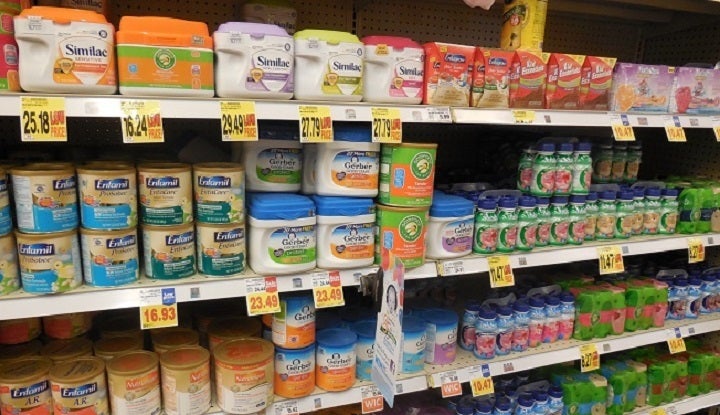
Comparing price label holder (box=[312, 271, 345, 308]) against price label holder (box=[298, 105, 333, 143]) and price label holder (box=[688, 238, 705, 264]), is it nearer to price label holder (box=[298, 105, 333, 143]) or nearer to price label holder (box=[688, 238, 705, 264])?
price label holder (box=[298, 105, 333, 143])

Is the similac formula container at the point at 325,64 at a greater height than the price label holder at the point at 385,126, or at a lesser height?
greater

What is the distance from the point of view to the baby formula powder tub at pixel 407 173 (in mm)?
1367

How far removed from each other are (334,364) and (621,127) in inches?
48.8

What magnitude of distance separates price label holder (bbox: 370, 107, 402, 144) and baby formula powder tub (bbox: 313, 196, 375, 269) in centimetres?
19

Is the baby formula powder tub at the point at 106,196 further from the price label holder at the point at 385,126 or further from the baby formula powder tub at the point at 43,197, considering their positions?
the price label holder at the point at 385,126

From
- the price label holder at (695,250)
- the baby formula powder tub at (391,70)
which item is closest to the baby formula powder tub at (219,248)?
the baby formula powder tub at (391,70)

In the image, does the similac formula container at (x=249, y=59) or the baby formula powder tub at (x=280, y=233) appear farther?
the baby formula powder tub at (x=280, y=233)

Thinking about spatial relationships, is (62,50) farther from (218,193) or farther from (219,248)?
(219,248)

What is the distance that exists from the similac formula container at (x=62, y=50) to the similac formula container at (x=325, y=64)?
0.45 metres

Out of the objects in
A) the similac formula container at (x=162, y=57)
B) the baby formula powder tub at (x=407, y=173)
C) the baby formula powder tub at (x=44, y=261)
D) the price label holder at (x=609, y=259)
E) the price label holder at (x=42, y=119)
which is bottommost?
the price label holder at (x=609, y=259)

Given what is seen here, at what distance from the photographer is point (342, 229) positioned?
138 centimetres

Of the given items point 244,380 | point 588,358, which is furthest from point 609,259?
point 244,380

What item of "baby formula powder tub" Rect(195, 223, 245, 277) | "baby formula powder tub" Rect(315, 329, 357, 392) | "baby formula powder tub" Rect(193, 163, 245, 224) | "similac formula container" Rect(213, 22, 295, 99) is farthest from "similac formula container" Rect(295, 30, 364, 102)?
"baby formula powder tub" Rect(315, 329, 357, 392)

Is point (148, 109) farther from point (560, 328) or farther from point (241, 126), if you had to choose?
point (560, 328)
